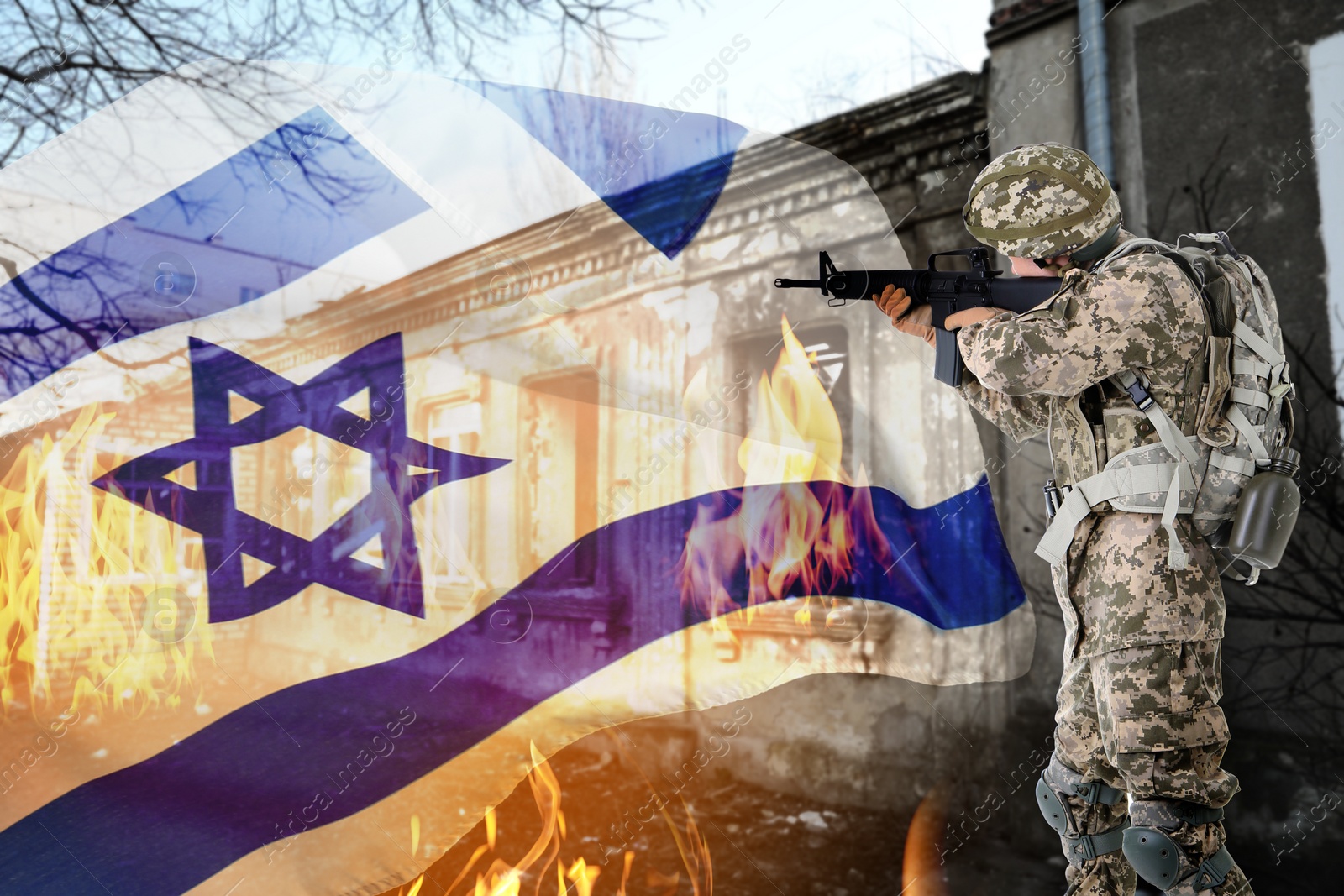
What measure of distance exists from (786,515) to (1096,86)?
1.97 metres

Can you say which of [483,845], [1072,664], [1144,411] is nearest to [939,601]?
[1072,664]

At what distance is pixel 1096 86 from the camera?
2629 mm

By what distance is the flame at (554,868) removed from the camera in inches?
92.7

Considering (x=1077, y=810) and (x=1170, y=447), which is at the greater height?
(x=1170, y=447)

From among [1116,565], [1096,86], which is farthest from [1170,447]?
[1096,86]

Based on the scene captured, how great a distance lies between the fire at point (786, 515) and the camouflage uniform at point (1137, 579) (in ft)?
5.16

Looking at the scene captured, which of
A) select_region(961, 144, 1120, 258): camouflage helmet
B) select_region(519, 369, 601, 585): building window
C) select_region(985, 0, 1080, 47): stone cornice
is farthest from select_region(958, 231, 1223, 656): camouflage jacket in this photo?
select_region(519, 369, 601, 585): building window

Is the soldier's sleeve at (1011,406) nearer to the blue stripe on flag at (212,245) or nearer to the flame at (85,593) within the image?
the blue stripe on flag at (212,245)

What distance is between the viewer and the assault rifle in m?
1.61

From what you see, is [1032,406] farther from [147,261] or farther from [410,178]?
[147,261]

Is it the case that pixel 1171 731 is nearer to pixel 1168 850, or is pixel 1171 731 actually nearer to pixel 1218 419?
pixel 1168 850

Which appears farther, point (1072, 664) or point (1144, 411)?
point (1072, 664)

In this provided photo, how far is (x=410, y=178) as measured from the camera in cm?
281

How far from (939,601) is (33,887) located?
10.1 feet
